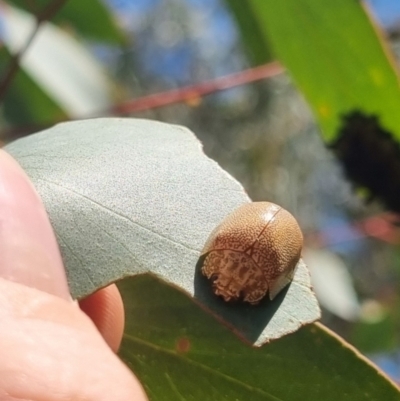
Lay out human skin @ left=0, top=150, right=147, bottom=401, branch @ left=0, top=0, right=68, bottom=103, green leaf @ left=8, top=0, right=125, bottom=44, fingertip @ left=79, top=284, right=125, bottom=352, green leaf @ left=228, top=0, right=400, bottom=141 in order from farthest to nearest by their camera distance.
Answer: green leaf @ left=8, top=0, right=125, bottom=44
green leaf @ left=228, top=0, right=400, bottom=141
branch @ left=0, top=0, right=68, bottom=103
fingertip @ left=79, top=284, right=125, bottom=352
human skin @ left=0, top=150, right=147, bottom=401

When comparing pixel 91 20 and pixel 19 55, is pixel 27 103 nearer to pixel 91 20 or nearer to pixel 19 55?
pixel 91 20

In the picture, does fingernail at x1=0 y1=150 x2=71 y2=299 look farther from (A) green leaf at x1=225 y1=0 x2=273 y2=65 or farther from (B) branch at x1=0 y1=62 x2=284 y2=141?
(A) green leaf at x1=225 y1=0 x2=273 y2=65

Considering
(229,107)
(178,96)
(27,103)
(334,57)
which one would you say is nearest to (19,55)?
(178,96)

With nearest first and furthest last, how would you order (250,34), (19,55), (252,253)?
1. (252,253)
2. (19,55)
3. (250,34)

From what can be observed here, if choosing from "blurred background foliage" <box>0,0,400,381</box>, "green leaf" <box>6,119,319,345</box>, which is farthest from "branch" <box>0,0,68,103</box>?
"green leaf" <box>6,119,319,345</box>

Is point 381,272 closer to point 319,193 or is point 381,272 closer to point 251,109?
point 319,193

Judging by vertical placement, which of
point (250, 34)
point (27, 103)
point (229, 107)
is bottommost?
point (229, 107)

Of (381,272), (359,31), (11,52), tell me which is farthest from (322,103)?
(381,272)

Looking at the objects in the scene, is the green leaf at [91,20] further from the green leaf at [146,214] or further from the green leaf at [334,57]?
the green leaf at [146,214]
